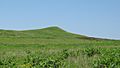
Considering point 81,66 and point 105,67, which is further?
point 81,66

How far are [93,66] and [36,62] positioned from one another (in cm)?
299

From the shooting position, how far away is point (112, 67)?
39.9 ft

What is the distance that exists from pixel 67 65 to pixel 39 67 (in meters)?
1.27

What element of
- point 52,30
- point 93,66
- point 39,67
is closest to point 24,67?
point 39,67

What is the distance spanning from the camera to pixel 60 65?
13.3 meters

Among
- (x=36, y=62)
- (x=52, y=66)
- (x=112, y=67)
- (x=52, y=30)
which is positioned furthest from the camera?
(x=52, y=30)

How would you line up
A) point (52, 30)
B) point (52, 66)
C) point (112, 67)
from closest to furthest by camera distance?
point (112, 67), point (52, 66), point (52, 30)

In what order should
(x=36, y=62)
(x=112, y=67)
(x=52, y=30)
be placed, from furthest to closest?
1. (x=52, y=30)
2. (x=36, y=62)
3. (x=112, y=67)

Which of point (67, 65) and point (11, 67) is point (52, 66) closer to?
point (67, 65)

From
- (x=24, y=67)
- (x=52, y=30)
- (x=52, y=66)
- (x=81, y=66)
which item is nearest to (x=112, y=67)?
(x=81, y=66)

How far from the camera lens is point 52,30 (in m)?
100

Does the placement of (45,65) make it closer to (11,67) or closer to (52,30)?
(11,67)

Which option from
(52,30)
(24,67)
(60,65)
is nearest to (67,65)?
(60,65)

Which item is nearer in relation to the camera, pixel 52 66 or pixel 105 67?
pixel 105 67
